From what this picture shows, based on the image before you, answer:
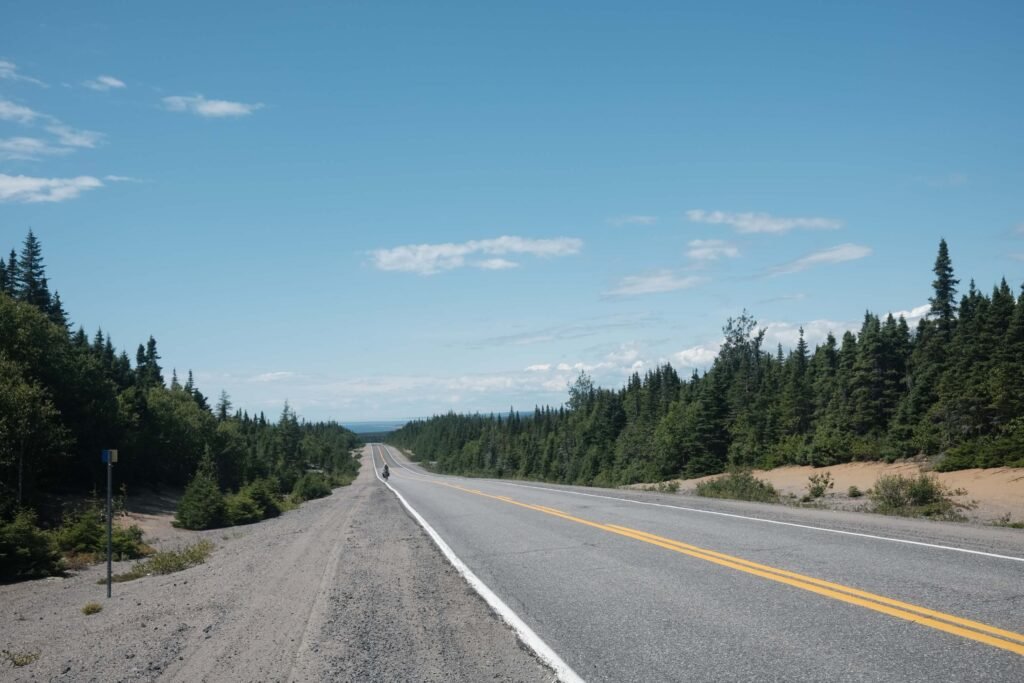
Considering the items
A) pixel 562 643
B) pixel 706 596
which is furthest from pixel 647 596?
pixel 562 643

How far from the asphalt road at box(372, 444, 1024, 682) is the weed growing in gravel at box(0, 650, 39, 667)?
5.53 metres

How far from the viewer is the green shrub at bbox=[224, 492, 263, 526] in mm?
33969

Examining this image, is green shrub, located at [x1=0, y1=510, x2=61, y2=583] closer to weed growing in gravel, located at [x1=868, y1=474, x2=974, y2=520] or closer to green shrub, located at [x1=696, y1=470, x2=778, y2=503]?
green shrub, located at [x1=696, y1=470, x2=778, y2=503]

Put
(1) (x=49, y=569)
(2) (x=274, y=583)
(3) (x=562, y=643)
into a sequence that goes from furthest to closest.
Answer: (1) (x=49, y=569) < (2) (x=274, y=583) < (3) (x=562, y=643)

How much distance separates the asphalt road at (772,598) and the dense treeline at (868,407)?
1041 inches

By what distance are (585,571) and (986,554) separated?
17.8 ft

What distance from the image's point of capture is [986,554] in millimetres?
8906

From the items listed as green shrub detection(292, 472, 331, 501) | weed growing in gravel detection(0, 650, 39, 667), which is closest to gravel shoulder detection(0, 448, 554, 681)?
weed growing in gravel detection(0, 650, 39, 667)

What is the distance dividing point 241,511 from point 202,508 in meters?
1.90

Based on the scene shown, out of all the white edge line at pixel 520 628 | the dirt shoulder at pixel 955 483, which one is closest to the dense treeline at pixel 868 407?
the dirt shoulder at pixel 955 483

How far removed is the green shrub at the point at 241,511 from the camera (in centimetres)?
3397

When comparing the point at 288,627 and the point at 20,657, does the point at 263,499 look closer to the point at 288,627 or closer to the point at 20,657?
the point at 20,657

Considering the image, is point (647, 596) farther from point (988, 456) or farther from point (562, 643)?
point (988, 456)

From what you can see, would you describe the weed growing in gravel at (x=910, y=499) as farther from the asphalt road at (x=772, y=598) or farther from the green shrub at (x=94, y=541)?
the green shrub at (x=94, y=541)
